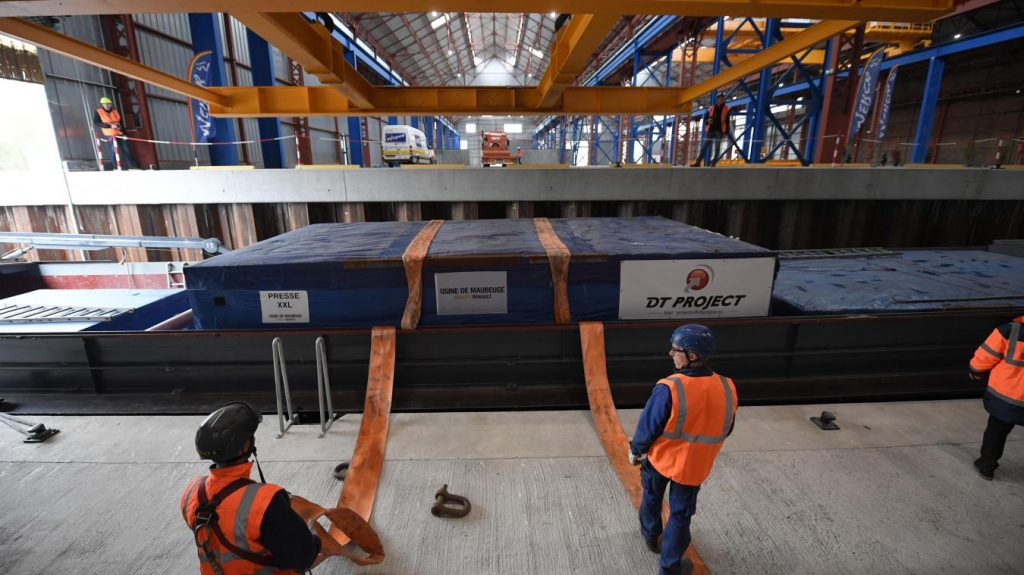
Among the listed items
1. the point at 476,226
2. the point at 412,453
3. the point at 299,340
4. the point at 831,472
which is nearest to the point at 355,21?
the point at 476,226

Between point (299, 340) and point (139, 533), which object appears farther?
point (299, 340)

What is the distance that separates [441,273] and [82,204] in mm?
10610

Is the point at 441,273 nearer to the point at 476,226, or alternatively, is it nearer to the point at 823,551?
the point at 476,226

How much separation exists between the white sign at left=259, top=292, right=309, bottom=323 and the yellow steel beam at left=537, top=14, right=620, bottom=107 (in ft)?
12.5

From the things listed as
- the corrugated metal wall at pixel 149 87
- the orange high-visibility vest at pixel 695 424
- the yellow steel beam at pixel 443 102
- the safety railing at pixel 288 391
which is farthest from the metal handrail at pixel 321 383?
the corrugated metal wall at pixel 149 87

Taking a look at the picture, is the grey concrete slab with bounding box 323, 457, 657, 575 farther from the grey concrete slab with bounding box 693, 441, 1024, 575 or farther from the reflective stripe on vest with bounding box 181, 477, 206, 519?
the reflective stripe on vest with bounding box 181, 477, 206, 519

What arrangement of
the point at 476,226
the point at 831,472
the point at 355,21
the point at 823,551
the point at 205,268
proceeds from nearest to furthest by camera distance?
the point at 823,551, the point at 831,472, the point at 205,268, the point at 476,226, the point at 355,21

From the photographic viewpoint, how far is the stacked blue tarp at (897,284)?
15.9 feet

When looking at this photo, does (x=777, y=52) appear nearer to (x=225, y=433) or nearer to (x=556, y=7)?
(x=556, y=7)

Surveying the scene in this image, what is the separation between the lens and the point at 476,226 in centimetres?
611

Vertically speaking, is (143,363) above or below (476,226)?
below

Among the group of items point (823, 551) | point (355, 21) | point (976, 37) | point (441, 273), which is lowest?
point (823, 551)

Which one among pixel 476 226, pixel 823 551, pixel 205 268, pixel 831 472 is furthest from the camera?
pixel 476 226

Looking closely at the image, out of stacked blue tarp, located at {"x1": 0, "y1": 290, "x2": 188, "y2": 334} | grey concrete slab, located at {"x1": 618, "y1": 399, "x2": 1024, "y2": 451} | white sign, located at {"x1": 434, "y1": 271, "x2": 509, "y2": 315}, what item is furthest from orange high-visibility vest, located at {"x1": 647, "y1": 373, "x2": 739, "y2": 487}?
stacked blue tarp, located at {"x1": 0, "y1": 290, "x2": 188, "y2": 334}
